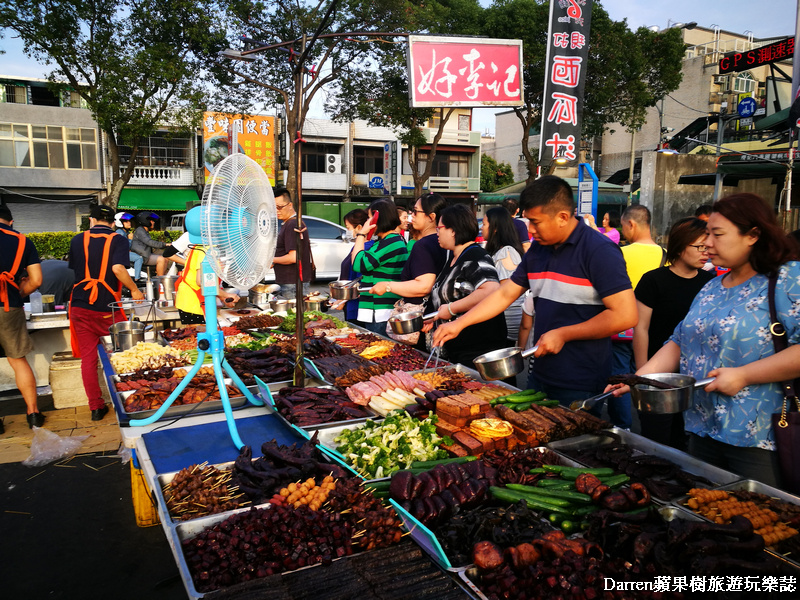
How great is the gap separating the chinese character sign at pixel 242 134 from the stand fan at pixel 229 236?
71.3ft

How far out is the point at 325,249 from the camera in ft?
47.5

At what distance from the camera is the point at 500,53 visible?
6.82 metres

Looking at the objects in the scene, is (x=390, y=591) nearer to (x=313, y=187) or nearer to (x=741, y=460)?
(x=741, y=460)

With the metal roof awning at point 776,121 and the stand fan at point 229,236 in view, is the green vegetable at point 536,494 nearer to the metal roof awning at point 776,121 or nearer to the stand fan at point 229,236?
the stand fan at point 229,236

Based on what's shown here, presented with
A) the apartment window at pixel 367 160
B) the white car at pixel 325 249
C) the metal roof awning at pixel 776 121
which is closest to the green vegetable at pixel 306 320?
the white car at pixel 325 249

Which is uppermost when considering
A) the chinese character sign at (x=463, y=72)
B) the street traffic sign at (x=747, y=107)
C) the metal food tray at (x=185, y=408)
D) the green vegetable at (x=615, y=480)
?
the street traffic sign at (x=747, y=107)

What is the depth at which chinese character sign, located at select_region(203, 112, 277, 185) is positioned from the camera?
2384 cm

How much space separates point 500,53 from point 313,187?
85.8 feet

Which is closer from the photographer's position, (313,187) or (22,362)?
(22,362)

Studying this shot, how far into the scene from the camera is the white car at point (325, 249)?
14.4m

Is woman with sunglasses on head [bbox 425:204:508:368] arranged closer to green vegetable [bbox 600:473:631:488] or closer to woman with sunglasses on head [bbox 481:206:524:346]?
woman with sunglasses on head [bbox 481:206:524:346]

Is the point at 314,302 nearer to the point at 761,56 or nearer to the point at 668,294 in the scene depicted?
the point at 668,294

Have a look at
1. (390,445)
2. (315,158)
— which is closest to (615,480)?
(390,445)

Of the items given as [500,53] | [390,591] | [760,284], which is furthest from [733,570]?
[500,53]
